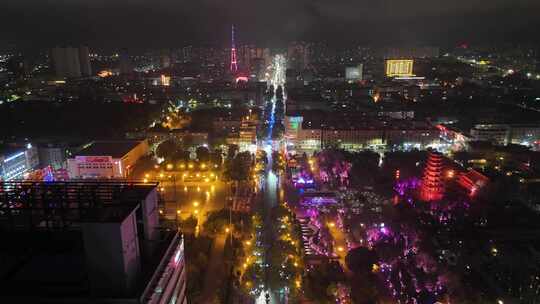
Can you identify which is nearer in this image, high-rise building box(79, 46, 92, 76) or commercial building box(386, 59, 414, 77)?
commercial building box(386, 59, 414, 77)

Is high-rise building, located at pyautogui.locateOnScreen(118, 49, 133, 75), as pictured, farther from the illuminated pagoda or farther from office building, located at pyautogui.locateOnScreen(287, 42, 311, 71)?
the illuminated pagoda

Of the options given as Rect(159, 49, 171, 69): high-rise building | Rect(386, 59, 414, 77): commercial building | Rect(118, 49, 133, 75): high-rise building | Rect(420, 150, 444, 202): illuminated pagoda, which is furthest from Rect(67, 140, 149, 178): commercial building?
Rect(159, 49, 171, 69): high-rise building

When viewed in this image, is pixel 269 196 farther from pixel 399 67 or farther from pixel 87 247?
pixel 399 67

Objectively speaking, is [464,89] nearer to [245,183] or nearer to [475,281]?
[245,183]

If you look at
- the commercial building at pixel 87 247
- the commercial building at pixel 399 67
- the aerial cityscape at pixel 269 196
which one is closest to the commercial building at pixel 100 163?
the aerial cityscape at pixel 269 196

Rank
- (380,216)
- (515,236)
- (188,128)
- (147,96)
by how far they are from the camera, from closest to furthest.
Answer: (515,236), (380,216), (188,128), (147,96)

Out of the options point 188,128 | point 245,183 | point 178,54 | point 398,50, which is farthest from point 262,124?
point 398,50
